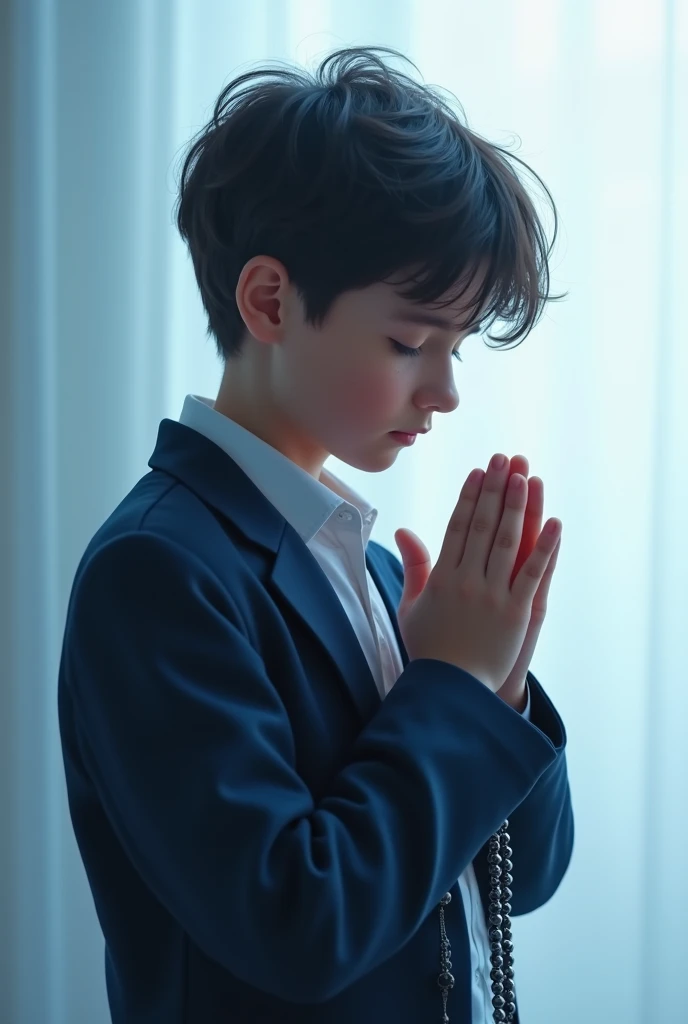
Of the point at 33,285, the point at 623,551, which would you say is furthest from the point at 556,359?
the point at 33,285

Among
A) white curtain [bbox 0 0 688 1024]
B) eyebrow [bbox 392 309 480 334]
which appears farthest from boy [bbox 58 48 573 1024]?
white curtain [bbox 0 0 688 1024]

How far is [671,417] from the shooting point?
1.29 metres

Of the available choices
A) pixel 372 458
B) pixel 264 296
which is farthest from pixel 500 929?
pixel 264 296

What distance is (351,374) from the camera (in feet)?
2.05

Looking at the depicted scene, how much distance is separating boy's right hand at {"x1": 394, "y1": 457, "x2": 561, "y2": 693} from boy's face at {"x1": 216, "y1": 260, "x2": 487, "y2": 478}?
75mm

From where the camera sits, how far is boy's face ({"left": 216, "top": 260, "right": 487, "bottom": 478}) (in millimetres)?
621

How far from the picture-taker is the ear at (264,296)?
64 centimetres

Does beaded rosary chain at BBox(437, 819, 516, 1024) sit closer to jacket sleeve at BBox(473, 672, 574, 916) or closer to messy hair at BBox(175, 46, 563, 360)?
jacket sleeve at BBox(473, 672, 574, 916)

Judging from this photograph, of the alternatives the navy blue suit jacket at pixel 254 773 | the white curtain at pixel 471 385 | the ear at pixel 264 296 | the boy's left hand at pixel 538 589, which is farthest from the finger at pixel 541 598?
the white curtain at pixel 471 385

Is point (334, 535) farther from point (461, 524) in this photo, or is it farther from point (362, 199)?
point (362, 199)

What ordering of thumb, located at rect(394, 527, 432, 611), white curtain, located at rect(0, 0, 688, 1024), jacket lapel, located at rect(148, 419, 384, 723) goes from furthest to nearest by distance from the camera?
white curtain, located at rect(0, 0, 688, 1024)
thumb, located at rect(394, 527, 432, 611)
jacket lapel, located at rect(148, 419, 384, 723)

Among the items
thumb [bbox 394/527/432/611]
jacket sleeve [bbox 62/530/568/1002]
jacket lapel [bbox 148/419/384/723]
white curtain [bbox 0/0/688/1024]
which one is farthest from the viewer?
white curtain [bbox 0/0/688/1024]

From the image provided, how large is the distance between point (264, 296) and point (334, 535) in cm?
19

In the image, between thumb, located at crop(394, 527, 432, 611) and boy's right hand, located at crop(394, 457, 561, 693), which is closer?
boy's right hand, located at crop(394, 457, 561, 693)
